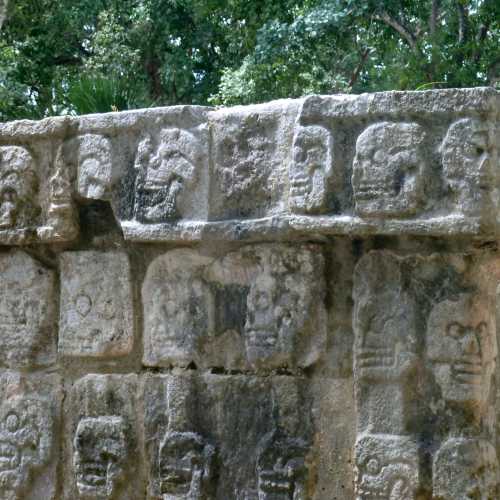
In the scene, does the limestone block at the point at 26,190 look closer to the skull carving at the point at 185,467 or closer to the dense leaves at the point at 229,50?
the skull carving at the point at 185,467

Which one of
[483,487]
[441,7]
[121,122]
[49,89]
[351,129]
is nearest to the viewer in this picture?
Answer: [483,487]

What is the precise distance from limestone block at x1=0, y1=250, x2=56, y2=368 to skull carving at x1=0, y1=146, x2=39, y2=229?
0.50ft

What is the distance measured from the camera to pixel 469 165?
3414 millimetres

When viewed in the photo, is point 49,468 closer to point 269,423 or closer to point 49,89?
point 269,423

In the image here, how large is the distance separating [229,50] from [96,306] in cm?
829

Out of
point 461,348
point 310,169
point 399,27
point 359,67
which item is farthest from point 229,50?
point 461,348

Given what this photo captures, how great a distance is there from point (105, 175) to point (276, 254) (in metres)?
0.75

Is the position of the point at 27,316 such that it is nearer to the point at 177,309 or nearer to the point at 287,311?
the point at 177,309

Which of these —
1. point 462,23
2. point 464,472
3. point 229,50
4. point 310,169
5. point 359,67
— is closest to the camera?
point 464,472

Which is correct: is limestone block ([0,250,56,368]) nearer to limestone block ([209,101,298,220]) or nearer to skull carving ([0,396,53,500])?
skull carving ([0,396,53,500])

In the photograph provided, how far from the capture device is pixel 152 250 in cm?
404

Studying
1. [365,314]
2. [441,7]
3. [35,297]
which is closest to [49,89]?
[441,7]

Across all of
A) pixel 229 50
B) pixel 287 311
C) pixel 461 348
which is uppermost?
pixel 229 50

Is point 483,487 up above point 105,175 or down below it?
below
